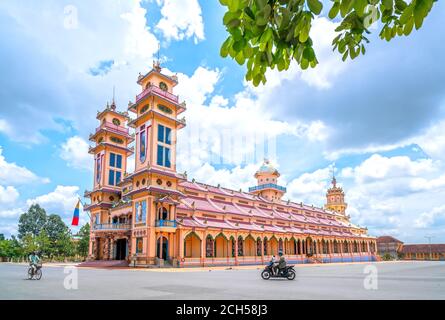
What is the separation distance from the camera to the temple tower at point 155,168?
32656 mm

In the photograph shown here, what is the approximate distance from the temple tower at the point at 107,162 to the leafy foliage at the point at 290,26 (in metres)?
42.8

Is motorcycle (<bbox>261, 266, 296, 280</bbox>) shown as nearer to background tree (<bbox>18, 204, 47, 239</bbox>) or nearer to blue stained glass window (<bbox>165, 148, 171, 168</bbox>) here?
blue stained glass window (<bbox>165, 148, 171, 168</bbox>)

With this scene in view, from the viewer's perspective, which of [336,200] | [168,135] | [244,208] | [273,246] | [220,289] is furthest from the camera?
[336,200]

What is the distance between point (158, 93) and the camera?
1412 inches

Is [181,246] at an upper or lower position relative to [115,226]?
lower

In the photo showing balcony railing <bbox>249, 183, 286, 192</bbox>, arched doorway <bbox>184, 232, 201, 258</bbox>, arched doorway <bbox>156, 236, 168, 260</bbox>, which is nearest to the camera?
arched doorway <bbox>156, 236, 168, 260</bbox>

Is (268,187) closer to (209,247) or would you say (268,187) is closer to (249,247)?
(249,247)

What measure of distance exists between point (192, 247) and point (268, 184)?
91.5ft

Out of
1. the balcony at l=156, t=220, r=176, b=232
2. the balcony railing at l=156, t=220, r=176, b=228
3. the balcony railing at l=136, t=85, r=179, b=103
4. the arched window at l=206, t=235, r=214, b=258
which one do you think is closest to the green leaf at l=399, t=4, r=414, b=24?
the balcony at l=156, t=220, r=176, b=232

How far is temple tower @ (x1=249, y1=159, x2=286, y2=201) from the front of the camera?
61.6 m

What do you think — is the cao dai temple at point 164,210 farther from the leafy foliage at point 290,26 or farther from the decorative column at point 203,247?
the leafy foliage at point 290,26

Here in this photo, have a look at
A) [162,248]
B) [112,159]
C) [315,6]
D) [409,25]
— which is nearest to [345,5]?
[315,6]

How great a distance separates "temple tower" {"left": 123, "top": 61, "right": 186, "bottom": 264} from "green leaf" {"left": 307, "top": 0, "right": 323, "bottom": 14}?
103 ft
